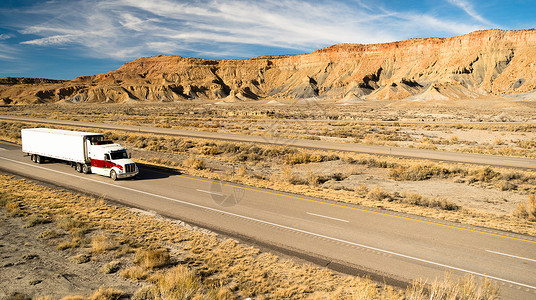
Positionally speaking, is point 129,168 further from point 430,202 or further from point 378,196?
point 430,202

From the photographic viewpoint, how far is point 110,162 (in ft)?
63.2

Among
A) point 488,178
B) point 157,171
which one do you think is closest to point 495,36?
point 488,178

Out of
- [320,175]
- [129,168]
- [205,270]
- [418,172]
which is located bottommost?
[205,270]

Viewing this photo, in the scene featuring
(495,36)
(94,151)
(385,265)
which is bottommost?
(385,265)

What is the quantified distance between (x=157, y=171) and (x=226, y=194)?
26.5 ft

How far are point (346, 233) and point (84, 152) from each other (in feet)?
58.6

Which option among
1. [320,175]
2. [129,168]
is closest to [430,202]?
[320,175]

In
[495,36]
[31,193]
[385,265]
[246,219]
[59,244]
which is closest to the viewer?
[385,265]

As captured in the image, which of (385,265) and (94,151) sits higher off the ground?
(94,151)

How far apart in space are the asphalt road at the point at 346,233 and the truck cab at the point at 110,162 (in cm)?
89

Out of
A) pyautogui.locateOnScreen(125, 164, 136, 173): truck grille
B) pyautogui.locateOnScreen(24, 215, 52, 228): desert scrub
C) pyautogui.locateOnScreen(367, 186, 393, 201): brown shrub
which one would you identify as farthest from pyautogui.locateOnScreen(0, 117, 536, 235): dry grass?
pyautogui.locateOnScreen(125, 164, 136, 173): truck grille

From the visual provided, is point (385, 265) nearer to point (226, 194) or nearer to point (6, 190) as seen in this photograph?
point (226, 194)

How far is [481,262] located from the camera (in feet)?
31.6

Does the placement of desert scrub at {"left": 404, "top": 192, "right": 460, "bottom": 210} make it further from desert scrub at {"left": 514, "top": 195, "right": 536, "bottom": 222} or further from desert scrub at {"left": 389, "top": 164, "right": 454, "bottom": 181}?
desert scrub at {"left": 389, "top": 164, "right": 454, "bottom": 181}
